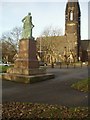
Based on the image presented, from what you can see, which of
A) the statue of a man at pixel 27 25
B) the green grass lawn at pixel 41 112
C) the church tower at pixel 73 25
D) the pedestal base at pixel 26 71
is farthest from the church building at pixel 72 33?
the green grass lawn at pixel 41 112

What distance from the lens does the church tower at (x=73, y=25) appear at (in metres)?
90.8

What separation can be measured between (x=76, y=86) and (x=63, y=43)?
82635mm

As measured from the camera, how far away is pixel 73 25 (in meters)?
91.1

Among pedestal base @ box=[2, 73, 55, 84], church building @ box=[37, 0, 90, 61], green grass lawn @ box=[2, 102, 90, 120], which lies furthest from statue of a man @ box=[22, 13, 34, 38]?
church building @ box=[37, 0, 90, 61]

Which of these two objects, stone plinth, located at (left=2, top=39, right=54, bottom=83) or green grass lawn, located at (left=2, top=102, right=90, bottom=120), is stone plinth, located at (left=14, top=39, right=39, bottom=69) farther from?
green grass lawn, located at (left=2, top=102, right=90, bottom=120)

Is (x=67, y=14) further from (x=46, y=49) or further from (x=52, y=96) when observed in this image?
(x=52, y=96)

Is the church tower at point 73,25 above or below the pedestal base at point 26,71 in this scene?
above

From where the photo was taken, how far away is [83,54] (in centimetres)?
9781

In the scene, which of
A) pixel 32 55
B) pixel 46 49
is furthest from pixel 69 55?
pixel 32 55

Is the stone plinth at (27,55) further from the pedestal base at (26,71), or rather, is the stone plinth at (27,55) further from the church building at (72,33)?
the church building at (72,33)

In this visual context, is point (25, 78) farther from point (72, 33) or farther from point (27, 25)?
point (72, 33)

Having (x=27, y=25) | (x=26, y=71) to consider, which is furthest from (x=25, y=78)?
(x=27, y=25)

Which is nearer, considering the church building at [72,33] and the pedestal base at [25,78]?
the pedestal base at [25,78]

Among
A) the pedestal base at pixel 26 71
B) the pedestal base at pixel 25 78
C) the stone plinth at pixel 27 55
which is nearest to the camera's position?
the pedestal base at pixel 25 78
